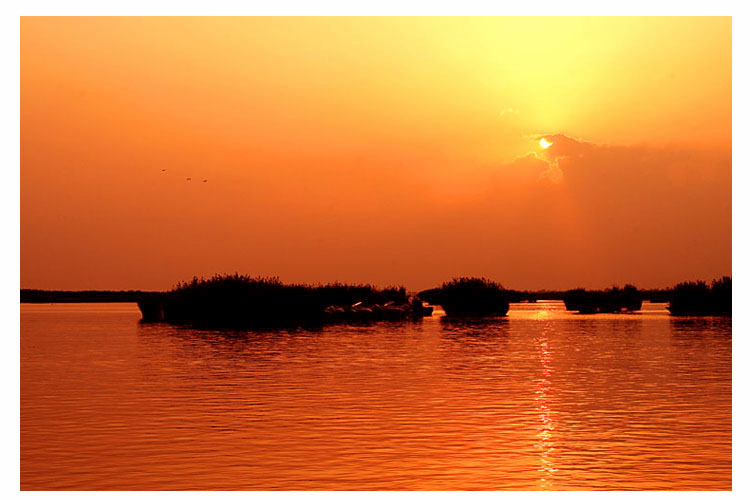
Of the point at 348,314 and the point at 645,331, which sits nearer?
the point at 645,331

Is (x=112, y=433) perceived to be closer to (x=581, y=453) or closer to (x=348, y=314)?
(x=581, y=453)

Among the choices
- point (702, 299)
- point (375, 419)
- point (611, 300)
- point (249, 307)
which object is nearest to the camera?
point (375, 419)

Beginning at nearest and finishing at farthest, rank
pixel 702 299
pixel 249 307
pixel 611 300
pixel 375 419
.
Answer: pixel 375 419 < pixel 249 307 < pixel 702 299 < pixel 611 300

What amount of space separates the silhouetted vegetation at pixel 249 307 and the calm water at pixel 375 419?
2835 centimetres

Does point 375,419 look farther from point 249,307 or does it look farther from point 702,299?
point 702,299

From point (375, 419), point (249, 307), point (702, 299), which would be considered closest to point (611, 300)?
point (702, 299)

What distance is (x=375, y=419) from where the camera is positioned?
79.8 feet

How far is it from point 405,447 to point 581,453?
138 inches

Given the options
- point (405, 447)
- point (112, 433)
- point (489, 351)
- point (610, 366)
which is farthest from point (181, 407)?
point (489, 351)

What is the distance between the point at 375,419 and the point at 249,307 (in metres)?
52.3

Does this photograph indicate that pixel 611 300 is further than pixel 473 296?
Yes

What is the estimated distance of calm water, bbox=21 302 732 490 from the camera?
18203 millimetres
